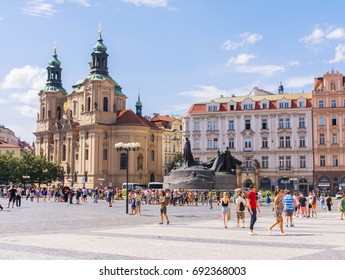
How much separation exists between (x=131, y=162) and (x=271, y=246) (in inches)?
3350

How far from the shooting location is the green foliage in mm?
92787

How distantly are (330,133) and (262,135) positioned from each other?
9.90 meters

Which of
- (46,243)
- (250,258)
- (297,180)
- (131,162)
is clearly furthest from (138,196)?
(131,162)

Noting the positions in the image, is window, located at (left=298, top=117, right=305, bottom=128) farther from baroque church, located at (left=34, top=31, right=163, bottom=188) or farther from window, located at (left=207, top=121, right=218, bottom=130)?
baroque church, located at (left=34, top=31, right=163, bottom=188)

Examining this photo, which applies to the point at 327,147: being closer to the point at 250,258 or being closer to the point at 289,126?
the point at 289,126

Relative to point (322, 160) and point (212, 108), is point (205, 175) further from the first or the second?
point (212, 108)

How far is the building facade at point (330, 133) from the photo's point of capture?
3063 inches

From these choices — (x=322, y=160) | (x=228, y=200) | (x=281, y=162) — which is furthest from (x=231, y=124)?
(x=228, y=200)

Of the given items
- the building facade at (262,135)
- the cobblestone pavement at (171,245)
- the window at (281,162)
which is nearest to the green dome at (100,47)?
the building facade at (262,135)

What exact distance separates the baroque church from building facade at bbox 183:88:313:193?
17.3m

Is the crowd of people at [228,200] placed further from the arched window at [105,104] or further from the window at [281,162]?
the arched window at [105,104]

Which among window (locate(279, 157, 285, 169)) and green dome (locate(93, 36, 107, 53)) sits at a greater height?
green dome (locate(93, 36, 107, 53))

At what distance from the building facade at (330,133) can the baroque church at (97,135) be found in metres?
33.9

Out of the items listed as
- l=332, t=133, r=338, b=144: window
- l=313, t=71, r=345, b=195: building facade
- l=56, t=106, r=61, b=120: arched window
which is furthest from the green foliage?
l=332, t=133, r=338, b=144: window
